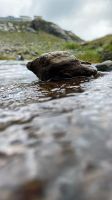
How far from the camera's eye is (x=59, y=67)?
19.0 metres

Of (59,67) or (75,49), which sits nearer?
(59,67)

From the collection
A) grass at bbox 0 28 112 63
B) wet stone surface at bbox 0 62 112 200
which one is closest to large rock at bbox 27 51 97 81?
wet stone surface at bbox 0 62 112 200

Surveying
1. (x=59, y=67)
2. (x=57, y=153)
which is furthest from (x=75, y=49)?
(x=57, y=153)

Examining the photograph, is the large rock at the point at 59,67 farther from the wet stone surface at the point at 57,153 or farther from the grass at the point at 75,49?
the grass at the point at 75,49

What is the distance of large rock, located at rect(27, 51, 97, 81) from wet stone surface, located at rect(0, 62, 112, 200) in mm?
9266

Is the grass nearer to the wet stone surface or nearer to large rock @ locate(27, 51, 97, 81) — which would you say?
large rock @ locate(27, 51, 97, 81)

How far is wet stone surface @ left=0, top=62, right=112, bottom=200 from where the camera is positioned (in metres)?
4.70

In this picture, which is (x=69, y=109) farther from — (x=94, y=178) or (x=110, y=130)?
(x=94, y=178)

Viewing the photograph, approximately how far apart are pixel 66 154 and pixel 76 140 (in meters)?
0.72

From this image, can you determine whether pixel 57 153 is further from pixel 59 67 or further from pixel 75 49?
pixel 75 49

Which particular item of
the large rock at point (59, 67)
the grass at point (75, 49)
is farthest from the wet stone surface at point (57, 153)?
the grass at point (75, 49)

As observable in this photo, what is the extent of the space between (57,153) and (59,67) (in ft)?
44.0

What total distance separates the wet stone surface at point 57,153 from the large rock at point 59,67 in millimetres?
9266

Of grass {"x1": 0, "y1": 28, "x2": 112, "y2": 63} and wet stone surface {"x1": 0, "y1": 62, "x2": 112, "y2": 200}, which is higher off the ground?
grass {"x1": 0, "y1": 28, "x2": 112, "y2": 63}
